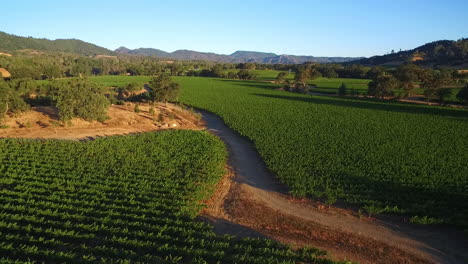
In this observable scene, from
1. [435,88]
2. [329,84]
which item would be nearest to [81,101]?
[435,88]

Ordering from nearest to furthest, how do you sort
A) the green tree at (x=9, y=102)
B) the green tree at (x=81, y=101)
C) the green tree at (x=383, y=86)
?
the green tree at (x=9, y=102) → the green tree at (x=81, y=101) → the green tree at (x=383, y=86)

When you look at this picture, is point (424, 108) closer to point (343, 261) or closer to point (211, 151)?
point (211, 151)

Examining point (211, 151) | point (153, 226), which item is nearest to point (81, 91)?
point (211, 151)

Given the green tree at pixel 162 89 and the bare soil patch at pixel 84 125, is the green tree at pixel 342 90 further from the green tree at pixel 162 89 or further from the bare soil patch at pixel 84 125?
the green tree at pixel 162 89

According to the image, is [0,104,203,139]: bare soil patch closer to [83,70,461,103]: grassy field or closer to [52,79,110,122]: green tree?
[52,79,110,122]: green tree

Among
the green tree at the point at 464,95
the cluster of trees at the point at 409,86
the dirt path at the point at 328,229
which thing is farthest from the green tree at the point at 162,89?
the green tree at the point at 464,95

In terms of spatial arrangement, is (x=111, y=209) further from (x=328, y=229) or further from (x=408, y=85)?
(x=408, y=85)

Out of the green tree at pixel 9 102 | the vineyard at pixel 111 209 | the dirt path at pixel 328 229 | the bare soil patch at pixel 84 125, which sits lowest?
the dirt path at pixel 328 229
